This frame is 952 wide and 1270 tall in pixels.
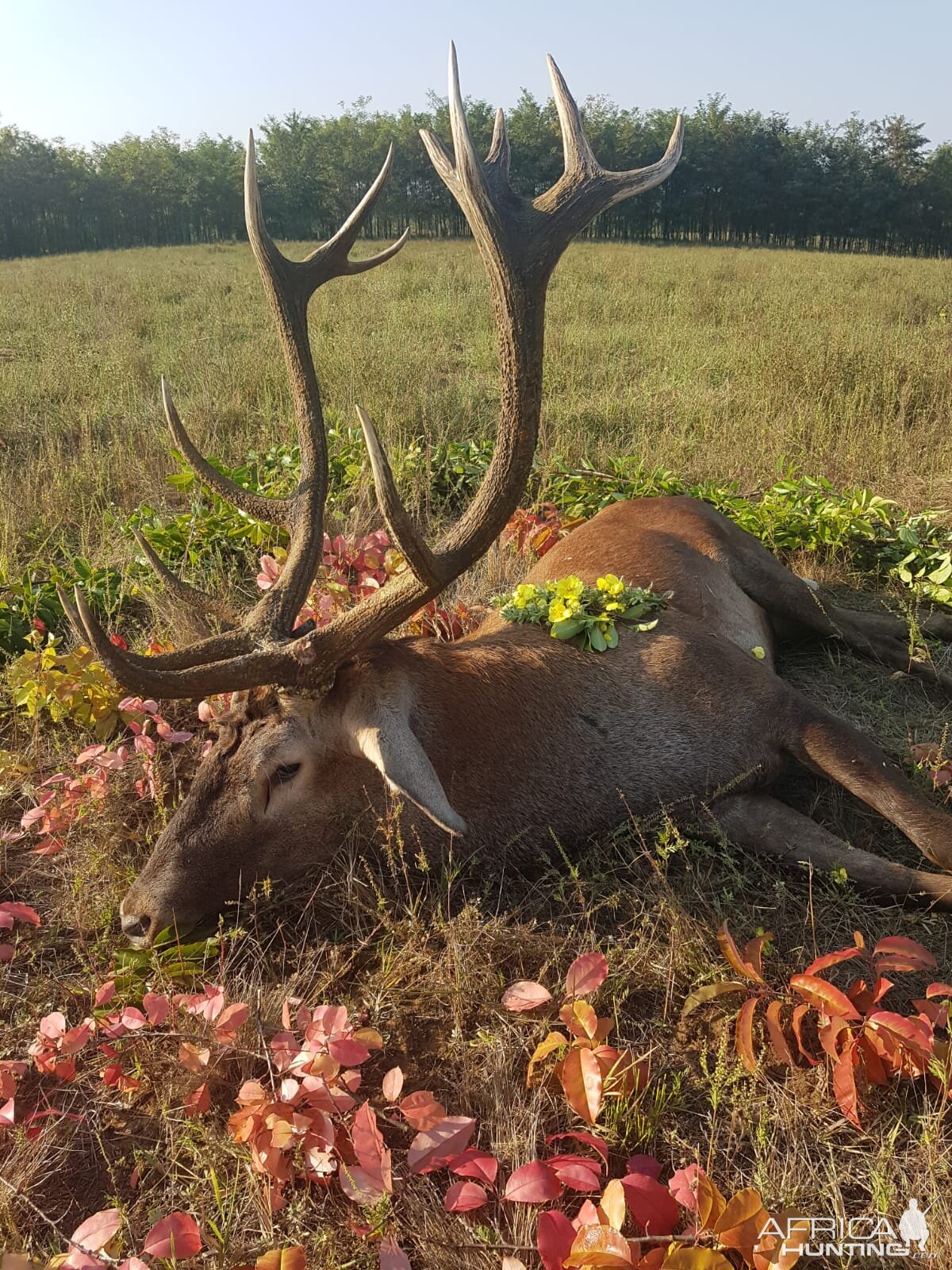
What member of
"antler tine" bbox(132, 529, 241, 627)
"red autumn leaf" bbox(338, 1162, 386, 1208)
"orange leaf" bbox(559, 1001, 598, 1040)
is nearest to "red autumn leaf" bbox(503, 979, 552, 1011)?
"orange leaf" bbox(559, 1001, 598, 1040)

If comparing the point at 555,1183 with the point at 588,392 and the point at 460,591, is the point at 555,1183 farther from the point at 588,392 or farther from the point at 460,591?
the point at 588,392

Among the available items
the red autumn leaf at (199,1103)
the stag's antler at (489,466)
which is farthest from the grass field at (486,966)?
the stag's antler at (489,466)

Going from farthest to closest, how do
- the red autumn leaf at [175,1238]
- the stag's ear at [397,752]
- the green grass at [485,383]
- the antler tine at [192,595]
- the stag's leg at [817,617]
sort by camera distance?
1. the green grass at [485,383]
2. the stag's leg at [817,617]
3. the antler tine at [192,595]
4. the stag's ear at [397,752]
5. the red autumn leaf at [175,1238]

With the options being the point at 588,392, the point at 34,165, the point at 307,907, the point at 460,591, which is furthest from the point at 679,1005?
the point at 34,165

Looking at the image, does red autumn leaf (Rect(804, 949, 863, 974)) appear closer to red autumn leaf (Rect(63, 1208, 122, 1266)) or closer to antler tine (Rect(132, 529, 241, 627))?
red autumn leaf (Rect(63, 1208, 122, 1266))

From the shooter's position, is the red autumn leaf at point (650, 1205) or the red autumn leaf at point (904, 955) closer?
the red autumn leaf at point (650, 1205)

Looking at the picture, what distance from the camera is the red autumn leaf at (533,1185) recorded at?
1.72 m

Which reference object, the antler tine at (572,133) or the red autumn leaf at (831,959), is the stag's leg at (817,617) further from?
the red autumn leaf at (831,959)

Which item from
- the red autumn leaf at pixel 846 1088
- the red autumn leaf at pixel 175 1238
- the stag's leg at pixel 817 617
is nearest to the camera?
the red autumn leaf at pixel 175 1238

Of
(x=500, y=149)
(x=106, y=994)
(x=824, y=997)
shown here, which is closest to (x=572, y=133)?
(x=500, y=149)

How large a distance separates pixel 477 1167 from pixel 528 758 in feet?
4.14

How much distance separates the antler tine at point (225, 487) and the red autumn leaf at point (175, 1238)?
214 cm

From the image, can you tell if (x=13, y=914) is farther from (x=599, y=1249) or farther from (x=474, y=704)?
(x=599, y=1249)

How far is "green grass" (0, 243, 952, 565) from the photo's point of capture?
630 cm
